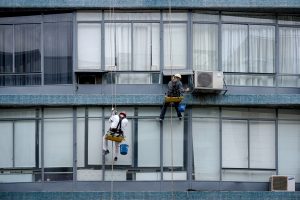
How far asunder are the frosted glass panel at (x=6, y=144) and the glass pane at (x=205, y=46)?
573cm

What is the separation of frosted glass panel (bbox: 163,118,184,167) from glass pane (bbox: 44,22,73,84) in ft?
10.4

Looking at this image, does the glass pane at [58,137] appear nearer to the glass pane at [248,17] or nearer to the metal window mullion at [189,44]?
the metal window mullion at [189,44]

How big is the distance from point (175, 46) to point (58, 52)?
3.40 m

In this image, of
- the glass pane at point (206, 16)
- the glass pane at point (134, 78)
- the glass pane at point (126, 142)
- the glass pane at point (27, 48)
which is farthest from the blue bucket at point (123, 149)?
the glass pane at point (206, 16)

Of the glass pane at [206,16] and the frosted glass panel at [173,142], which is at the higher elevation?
the glass pane at [206,16]

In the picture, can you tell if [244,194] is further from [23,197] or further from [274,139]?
[23,197]

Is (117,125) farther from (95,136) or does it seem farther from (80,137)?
(80,137)

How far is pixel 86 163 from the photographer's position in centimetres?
2411

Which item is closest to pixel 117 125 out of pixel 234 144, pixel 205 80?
pixel 205 80

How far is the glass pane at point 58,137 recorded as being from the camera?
2416 centimetres

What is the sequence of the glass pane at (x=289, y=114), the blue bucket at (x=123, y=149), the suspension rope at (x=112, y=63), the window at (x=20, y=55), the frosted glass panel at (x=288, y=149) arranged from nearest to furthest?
1. the blue bucket at (x=123, y=149)
2. the suspension rope at (x=112, y=63)
3. the window at (x=20, y=55)
4. the frosted glass panel at (x=288, y=149)
5. the glass pane at (x=289, y=114)

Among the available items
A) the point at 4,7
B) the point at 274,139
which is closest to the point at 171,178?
the point at 274,139

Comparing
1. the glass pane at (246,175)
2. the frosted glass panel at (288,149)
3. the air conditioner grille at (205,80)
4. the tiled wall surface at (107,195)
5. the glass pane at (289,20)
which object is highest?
the glass pane at (289,20)

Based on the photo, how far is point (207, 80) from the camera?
937 inches
